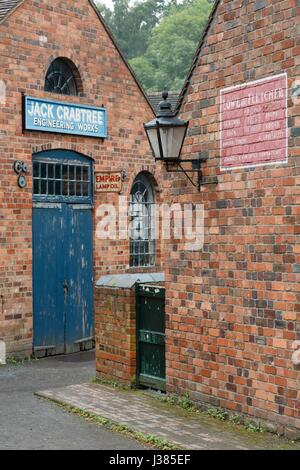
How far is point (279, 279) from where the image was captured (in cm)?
716

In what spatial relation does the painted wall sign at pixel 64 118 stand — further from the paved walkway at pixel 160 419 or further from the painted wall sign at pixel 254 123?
the painted wall sign at pixel 254 123

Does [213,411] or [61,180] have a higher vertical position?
[61,180]

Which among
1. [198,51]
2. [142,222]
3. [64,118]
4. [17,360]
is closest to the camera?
Result: [198,51]

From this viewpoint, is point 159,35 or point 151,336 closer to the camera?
point 151,336

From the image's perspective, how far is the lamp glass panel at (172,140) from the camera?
8.05m

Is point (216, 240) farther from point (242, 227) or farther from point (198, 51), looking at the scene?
point (198, 51)

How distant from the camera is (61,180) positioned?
13094 mm

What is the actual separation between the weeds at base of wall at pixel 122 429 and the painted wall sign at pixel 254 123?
2.93 meters

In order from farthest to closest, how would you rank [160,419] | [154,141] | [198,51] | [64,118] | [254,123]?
[64,118] → [198,51] → [154,141] → [160,419] → [254,123]

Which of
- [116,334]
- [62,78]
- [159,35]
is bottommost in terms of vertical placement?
[116,334]

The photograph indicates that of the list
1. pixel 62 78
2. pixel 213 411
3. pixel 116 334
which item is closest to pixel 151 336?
pixel 116 334

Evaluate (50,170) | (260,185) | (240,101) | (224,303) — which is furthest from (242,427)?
(50,170)

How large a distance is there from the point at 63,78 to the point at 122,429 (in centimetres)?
781

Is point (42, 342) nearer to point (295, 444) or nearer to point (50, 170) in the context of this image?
point (50, 170)
